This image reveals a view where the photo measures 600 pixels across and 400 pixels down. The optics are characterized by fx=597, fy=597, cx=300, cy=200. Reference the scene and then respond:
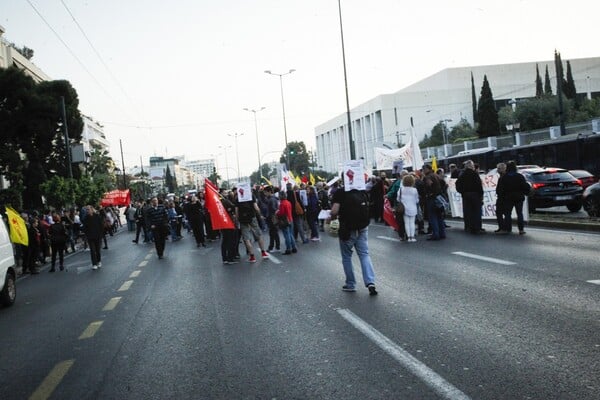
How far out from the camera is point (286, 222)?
15102 millimetres

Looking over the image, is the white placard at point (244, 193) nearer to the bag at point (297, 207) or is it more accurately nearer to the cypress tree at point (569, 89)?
the bag at point (297, 207)

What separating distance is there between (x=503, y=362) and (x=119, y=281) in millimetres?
9413

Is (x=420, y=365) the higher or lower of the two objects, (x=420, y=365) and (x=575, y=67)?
the lower

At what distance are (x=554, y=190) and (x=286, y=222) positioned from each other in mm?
9764

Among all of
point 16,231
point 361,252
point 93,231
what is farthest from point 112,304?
point 93,231

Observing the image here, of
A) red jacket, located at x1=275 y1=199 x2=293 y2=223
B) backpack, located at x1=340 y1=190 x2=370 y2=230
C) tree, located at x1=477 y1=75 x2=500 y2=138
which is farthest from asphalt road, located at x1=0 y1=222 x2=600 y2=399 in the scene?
tree, located at x1=477 y1=75 x2=500 y2=138

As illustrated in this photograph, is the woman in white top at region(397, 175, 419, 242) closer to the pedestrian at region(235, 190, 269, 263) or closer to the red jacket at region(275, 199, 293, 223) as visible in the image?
the red jacket at region(275, 199, 293, 223)

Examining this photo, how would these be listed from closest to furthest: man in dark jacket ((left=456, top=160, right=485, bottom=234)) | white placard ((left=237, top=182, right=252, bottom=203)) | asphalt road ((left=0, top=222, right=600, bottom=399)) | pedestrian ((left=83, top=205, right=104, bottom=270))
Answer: asphalt road ((left=0, top=222, right=600, bottom=399)) → white placard ((left=237, top=182, right=252, bottom=203)) → man in dark jacket ((left=456, top=160, right=485, bottom=234)) → pedestrian ((left=83, top=205, right=104, bottom=270))

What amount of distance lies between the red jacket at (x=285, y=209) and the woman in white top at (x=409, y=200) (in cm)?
282

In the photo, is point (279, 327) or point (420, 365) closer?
point (420, 365)

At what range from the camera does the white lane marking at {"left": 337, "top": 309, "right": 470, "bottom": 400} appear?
4.28 metres

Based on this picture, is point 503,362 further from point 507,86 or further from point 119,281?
point 507,86

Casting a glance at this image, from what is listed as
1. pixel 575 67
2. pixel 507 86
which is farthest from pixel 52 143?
pixel 575 67

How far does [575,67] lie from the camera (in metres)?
100
